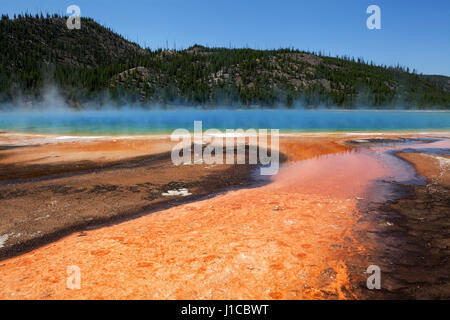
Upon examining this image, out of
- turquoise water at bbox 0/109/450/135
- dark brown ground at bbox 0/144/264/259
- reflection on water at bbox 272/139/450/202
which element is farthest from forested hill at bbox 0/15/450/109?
reflection on water at bbox 272/139/450/202

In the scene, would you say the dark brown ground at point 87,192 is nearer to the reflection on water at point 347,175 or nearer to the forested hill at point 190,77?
the reflection on water at point 347,175

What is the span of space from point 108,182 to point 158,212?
3.70 m

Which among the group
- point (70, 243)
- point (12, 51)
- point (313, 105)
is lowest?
point (70, 243)

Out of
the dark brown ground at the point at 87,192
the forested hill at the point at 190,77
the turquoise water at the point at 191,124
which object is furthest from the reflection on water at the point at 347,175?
the forested hill at the point at 190,77

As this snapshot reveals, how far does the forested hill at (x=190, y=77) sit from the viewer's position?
10469 cm

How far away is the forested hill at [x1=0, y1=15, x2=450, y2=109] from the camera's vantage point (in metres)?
105

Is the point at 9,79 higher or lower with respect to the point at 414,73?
lower

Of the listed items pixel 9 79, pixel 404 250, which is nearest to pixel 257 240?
pixel 404 250

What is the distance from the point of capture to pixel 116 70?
127562 millimetres

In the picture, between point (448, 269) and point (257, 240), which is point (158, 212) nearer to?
point (257, 240)

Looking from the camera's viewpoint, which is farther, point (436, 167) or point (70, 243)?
point (436, 167)

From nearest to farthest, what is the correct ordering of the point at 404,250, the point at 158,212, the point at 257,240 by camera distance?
1. the point at 404,250
2. the point at 257,240
3. the point at 158,212

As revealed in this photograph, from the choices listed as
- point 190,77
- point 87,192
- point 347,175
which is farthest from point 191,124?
point 190,77

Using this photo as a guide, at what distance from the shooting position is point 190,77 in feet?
435
